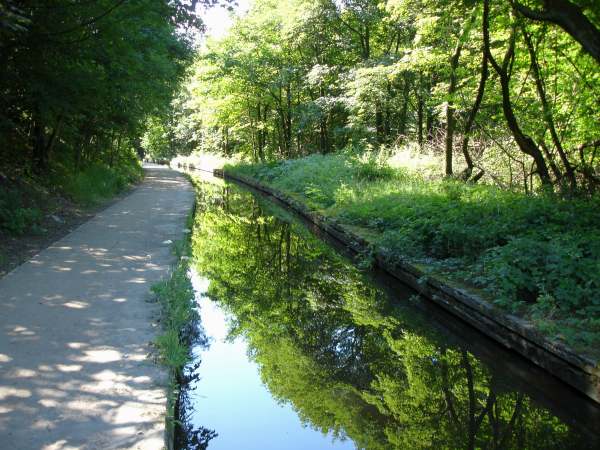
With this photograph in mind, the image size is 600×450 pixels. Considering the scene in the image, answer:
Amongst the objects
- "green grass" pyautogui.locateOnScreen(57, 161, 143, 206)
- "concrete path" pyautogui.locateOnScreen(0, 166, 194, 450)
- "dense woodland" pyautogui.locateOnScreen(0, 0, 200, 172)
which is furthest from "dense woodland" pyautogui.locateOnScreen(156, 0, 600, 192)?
"green grass" pyautogui.locateOnScreen(57, 161, 143, 206)

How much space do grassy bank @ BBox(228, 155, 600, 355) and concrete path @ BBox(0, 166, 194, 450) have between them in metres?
4.07

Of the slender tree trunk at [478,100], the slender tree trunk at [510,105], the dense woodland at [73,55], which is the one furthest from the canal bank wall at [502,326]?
the dense woodland at [73,55]

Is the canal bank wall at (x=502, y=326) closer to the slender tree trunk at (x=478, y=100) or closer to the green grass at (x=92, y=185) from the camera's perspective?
the slender tree trunk at (x=478, y=100)

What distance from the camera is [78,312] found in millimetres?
5582

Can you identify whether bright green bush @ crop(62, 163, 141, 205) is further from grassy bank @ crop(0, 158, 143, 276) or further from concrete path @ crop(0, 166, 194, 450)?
concrete path @ crop(0, 166, 194, 450)

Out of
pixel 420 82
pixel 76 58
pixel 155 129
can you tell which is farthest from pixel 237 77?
pixel 155 129

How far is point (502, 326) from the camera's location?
5852 mm

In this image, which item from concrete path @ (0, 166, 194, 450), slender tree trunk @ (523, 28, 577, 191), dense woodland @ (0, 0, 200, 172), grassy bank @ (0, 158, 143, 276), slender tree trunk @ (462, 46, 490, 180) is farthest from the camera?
slender tree trunk @ (462, 46, 490, 180)

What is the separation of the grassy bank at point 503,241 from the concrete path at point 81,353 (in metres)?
4.07

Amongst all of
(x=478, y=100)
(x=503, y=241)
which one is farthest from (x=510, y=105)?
(x=503, y=241)

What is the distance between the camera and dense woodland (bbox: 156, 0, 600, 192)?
9.69m

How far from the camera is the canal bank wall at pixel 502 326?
15.4ft

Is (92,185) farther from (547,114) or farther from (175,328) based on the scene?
(547,114)

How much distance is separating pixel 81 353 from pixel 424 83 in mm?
21369
